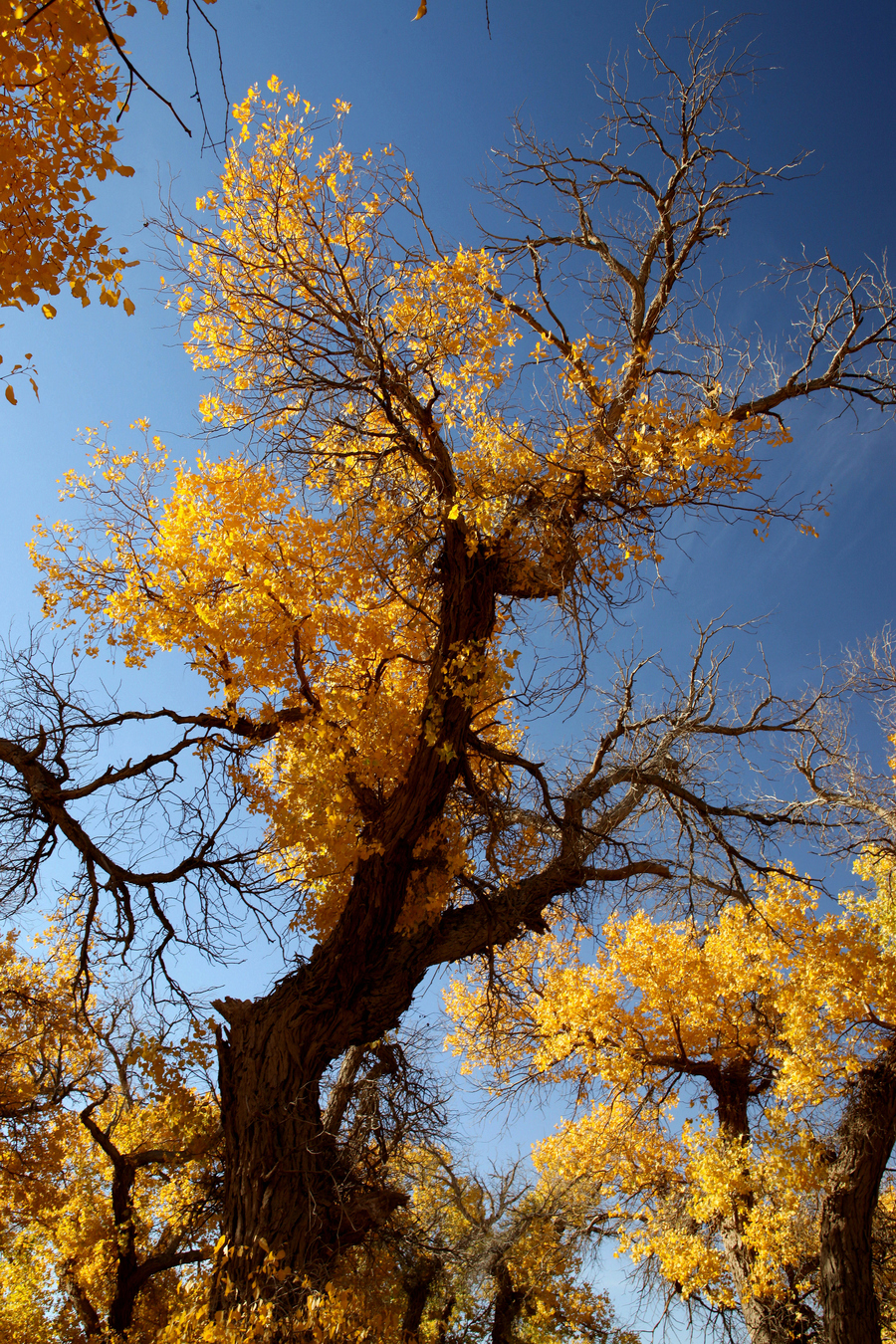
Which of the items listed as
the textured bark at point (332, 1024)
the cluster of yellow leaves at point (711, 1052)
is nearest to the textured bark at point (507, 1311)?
the cluster of yellow leaves at point (711, 1052)

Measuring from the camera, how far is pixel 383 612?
8.27 meters

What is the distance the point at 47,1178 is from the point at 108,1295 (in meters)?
1.75

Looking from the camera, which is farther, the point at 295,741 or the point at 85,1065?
the point at 85,1065

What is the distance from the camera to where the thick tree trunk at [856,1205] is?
8039mm

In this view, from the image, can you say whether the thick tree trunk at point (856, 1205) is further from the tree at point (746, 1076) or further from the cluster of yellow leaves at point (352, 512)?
the cluster of yellow leaves at point (352, 512)

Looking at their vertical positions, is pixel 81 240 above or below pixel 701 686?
below

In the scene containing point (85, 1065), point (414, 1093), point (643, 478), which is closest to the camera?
point (643, 478)

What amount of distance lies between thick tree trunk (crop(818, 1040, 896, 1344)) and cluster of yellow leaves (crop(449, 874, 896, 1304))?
263 millimetres

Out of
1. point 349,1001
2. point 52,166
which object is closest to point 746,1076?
point 349,1001

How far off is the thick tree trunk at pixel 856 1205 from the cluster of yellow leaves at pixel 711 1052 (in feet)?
0.86

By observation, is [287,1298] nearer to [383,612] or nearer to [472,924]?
[472,924]

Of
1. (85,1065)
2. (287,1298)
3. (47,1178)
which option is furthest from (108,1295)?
(287,1298)

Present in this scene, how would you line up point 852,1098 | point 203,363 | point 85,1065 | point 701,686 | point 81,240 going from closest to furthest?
1. point 81,240
2. point 203,363
3. point 852,1098
4. point 701,686
5. point 85,1065

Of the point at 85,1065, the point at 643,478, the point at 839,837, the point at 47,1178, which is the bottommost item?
the point at 47,1178
